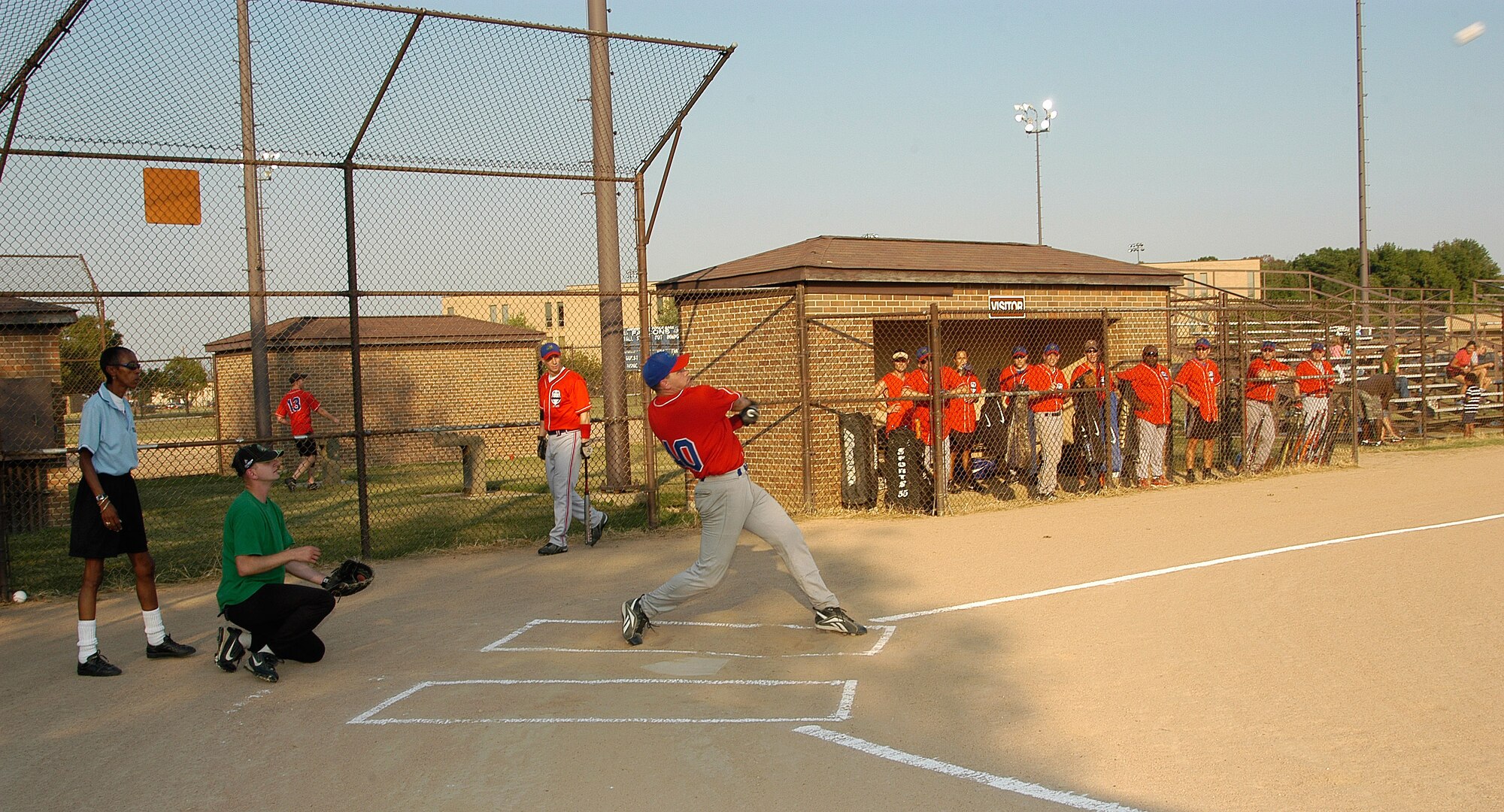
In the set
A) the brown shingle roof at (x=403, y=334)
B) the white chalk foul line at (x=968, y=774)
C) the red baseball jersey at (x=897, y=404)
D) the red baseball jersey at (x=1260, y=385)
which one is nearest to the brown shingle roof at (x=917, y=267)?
the red baseball jersey at (x=897, y=404)

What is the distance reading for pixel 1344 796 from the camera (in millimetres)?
4035

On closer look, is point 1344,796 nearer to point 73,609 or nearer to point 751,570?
point 751,570

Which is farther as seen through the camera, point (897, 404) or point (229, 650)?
point (897, 404)

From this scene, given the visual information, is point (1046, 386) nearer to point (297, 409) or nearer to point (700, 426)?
point (700, 426)

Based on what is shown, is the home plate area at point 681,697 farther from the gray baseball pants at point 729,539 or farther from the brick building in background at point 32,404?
the brick building in background at point 32,404

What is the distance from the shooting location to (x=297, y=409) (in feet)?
57.5

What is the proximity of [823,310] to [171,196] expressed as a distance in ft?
22.0

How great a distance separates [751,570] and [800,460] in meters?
→ 3.57

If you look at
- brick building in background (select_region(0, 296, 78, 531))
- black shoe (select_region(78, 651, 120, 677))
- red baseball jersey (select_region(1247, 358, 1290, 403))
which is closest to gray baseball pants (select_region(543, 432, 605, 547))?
black shoe (select_region(78, 651, 120, 677))

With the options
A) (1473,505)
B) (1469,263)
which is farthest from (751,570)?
(1469,263)

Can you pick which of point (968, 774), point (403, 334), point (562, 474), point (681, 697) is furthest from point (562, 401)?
point (403, 334)

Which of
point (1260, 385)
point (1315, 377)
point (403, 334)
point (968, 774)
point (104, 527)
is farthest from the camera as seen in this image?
point (403, 334)

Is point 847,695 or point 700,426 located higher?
point 700,426

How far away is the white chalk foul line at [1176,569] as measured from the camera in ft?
24.8
